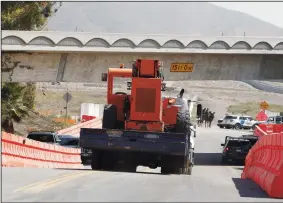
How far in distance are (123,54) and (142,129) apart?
1784cm

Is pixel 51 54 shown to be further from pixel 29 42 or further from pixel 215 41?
pixel 215 41

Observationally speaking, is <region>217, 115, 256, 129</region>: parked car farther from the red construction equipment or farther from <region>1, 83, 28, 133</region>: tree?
the red construction equipment

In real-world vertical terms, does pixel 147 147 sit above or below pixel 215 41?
below

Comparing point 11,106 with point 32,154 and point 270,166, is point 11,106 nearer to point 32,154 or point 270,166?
point 32,154

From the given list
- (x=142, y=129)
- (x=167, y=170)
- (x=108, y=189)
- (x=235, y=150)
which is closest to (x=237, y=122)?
(x=235, y=150)

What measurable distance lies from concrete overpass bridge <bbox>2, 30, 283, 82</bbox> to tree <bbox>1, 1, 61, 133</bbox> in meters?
5.79

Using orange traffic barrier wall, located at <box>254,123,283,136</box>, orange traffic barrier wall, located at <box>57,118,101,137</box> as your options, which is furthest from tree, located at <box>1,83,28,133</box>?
orange traffic barrier wall, located at <box>254,123,283,136</box>

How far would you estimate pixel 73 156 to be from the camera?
3512 cm

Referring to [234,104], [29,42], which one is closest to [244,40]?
[29,42]

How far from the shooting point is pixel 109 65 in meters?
41.3

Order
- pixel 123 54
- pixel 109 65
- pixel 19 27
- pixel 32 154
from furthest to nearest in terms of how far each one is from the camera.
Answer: pixel 19 27, pixel 109 65, pixel 123 54, pixel 32 154

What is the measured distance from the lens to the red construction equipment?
22.7 metres

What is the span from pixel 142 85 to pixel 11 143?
16.0 ft

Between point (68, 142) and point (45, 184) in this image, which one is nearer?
point (45, 184)
